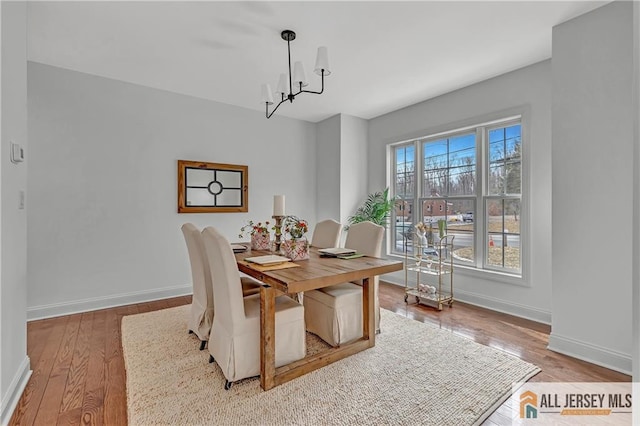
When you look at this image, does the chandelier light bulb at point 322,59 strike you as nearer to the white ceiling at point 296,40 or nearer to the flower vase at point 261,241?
the white ceiling at point 296,40

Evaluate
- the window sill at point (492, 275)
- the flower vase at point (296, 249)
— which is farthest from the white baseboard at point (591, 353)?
the flower vase at point (296, 249)

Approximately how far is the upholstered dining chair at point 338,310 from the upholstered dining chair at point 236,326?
0.33m

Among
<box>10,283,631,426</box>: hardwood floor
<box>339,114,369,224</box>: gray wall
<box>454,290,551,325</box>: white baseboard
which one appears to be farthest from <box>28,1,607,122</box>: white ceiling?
<box>10,283,631,426</box>: hardwood floor

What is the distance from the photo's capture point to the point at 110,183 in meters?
3.52

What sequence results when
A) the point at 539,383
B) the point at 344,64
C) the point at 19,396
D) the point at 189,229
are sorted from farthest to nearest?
the point at 344,64 < the point at 189,229 < the point at 539,383 < the point at 19,396

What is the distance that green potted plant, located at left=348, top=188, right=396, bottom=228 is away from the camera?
4.56 m

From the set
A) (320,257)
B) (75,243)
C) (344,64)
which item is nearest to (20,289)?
(75,243)

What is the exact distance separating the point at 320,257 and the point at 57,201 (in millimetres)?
2933

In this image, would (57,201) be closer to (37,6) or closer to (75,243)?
(75,243)

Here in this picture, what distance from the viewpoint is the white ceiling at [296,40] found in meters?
2.29

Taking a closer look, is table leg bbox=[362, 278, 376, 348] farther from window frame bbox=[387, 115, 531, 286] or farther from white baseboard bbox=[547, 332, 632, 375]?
window frame bbox=[387, 115, 531, 286]

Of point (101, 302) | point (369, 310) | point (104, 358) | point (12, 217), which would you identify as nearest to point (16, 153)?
point (12, 217)

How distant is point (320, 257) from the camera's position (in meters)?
2.56

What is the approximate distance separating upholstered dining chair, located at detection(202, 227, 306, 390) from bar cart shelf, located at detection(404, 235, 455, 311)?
5.93 feet
